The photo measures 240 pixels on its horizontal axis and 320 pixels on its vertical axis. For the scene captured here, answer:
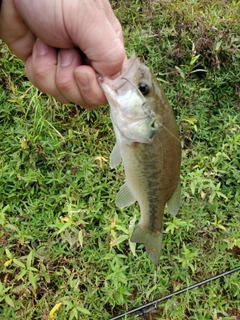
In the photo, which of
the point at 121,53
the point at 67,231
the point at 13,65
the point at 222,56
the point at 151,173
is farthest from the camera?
the point at 222,56

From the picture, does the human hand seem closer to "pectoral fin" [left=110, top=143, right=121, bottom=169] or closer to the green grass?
"pectoral fin" [left=110, top=143, right=121, bottom=169]

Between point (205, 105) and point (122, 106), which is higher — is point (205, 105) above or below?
below

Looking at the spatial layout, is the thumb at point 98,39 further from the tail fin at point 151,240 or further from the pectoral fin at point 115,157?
the tail fin at point 151,240

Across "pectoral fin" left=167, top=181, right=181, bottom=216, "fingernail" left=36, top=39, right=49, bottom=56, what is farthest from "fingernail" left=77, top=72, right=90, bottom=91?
"pectoral fin" left=167, top=181, right=181, bottom=216

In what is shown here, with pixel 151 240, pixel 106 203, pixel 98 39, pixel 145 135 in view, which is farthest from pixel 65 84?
pixel 106 203

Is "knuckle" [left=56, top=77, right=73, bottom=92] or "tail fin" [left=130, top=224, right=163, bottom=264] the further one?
"tail fin" [left=130, top=224, right=163, bottom=264]

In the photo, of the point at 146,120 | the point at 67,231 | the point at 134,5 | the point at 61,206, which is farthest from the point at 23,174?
the point at 134,5

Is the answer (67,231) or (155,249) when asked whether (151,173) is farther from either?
(67,231)
